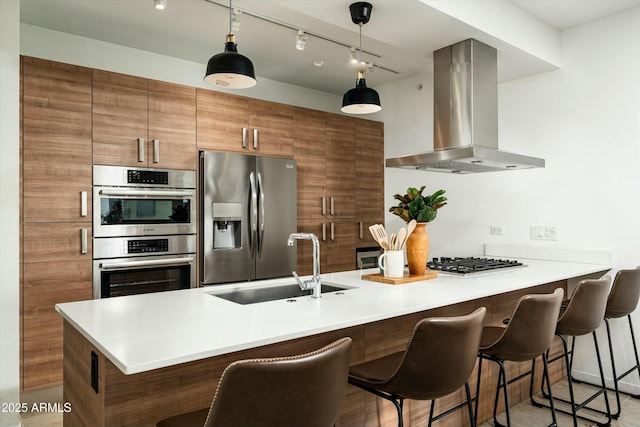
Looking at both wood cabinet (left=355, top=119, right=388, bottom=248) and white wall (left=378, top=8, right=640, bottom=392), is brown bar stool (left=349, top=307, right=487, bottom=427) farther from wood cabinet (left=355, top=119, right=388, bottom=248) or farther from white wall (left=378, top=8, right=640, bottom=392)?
wood cabinet (left=355, top=119, right=388, bottom=248)

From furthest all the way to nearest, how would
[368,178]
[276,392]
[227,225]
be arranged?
[368,178]
[227,225]
[276,392]

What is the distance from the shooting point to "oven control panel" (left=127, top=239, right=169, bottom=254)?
3.19m

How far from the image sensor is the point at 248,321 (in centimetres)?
147

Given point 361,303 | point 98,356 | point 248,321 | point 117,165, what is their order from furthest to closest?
point 117,165 < point 361,303 < point 248,321 < point 98,356

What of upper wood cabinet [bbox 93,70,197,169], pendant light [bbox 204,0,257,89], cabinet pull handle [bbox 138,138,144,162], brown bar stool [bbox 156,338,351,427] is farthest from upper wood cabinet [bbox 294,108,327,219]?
brown bar stool [bbox 156,338,351,427]

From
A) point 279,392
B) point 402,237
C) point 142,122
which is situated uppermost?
point 142,122

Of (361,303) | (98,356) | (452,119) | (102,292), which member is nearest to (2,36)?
(102,292)

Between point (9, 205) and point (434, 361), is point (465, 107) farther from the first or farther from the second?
point (9, 205)

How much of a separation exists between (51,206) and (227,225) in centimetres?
127

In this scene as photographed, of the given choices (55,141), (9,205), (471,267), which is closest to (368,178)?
(471,267)

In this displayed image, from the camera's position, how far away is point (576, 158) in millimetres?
3297

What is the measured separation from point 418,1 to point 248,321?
1.92m

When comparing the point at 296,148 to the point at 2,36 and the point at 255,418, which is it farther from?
the point at 255,418

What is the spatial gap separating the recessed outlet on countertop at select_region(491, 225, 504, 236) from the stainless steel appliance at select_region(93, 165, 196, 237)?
2.56 m
